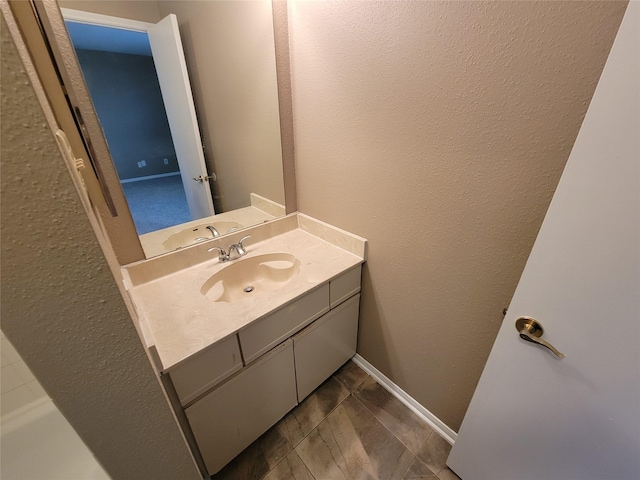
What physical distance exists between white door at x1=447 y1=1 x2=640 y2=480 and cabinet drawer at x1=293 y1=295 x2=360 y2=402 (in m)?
0.64


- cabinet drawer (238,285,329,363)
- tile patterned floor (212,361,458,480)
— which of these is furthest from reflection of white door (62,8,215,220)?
tile patterned floor (212,361,458,480)

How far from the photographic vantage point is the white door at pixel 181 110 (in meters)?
1.03

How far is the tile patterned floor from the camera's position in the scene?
1137 mm

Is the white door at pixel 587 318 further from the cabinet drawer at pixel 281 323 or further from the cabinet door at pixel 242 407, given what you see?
the cabinet door at pixel 242 407

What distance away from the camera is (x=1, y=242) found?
36 centimetres

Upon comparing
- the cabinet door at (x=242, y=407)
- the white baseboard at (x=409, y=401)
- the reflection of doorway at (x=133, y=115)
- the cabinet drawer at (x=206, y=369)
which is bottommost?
the white baseboard at (x=409, y=401)

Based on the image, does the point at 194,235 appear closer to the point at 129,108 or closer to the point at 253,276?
the point at 253,276

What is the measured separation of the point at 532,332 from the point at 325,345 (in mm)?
872

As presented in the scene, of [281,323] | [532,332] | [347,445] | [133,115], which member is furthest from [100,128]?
[347,445]

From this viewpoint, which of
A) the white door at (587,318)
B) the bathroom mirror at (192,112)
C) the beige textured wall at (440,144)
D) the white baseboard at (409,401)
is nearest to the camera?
the white door at (587,318)

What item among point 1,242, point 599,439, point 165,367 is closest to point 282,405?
point 165,367

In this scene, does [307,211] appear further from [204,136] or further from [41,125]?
[41,125]

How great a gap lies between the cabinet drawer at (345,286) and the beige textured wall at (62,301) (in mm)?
752

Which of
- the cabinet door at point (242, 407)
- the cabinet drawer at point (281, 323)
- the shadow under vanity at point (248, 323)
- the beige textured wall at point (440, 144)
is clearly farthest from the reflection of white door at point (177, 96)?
the cabinet door at point (242, 407)
